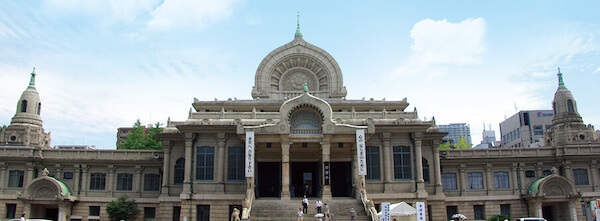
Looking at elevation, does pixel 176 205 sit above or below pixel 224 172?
below

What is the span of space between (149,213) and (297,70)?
22305mm

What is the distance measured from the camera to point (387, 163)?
40812 mm

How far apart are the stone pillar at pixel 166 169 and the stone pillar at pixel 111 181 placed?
6.39 metres

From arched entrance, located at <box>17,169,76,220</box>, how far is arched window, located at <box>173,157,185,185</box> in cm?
1080

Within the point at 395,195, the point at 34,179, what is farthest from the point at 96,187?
the point at 395,195

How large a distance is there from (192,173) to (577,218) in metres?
37.2

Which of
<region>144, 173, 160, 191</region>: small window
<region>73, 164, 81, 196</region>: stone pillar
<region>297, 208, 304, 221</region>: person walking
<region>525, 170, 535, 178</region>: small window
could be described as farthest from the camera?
<region>525, 170, 535, 178</region>: small window

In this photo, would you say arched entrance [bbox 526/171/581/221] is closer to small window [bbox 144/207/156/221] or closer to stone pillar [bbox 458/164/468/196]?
stone pillar [bbox 458/164/468/196]

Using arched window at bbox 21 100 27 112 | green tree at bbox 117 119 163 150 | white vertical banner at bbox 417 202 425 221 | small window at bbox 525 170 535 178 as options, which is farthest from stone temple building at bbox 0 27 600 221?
green tree at bbox 117 119 163 150

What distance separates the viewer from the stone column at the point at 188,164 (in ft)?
133

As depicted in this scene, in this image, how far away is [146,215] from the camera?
152 ft

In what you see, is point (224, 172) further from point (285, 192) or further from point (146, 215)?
point (146, 215)

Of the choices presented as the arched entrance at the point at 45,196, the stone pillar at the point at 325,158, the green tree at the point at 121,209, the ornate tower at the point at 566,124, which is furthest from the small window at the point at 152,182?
the ornate tower at the point at 566,124

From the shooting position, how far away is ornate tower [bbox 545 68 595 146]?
5334 centimetres
